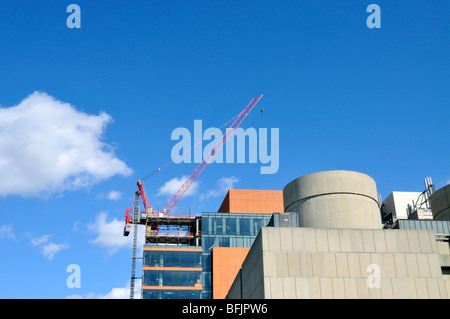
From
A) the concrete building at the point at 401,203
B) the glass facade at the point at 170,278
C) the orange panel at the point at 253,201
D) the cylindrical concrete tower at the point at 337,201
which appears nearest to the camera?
the cylindrical concrete tower at the point at 337,201

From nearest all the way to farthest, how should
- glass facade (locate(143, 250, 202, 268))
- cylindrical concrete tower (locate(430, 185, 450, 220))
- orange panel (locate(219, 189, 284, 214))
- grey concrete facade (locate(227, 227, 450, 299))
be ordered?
grey concrete facade (locate(227, 227, 450, 299)), cylindrical concrete tower (locate(430, 185, 450, 220)), glass facade (locate(143, 250, 202, 268)), orange panel (locate(219, 189, 284, 214))

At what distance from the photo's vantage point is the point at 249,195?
5069 inches

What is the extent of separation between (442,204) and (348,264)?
24.7 m

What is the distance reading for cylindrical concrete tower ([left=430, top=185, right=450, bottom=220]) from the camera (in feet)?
175

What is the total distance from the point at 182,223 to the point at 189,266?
15.8 metres

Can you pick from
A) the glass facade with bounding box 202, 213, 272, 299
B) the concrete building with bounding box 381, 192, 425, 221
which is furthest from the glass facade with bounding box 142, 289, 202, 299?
the concrete building with bounding box 381, 192, 425, 221

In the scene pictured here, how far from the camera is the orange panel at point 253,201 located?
12638cm

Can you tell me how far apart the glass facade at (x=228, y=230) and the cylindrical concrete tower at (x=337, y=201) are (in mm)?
76366

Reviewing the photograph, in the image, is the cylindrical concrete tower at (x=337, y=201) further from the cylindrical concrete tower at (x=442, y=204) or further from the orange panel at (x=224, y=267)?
the orange panel at (x=224, y=267)

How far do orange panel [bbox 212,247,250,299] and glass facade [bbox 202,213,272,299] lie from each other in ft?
6.54

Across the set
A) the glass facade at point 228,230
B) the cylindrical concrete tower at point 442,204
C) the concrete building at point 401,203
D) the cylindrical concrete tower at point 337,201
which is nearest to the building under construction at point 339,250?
the cylindrical concrete tower at point 337,201

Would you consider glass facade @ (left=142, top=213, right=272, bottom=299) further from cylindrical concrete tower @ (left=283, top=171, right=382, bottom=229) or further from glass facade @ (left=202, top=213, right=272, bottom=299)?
cylindrical concrete tower @ (left=283, top=171, right=382, bottom=229)
